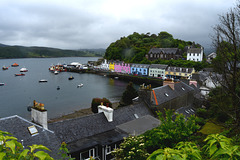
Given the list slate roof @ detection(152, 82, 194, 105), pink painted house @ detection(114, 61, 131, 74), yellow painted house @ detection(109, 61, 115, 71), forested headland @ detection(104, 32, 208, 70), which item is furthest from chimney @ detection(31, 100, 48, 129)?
yellow painted house @ detection(109, 61, 115, 71)

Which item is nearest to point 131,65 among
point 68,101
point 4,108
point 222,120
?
point 68,101

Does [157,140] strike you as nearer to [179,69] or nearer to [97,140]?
[97,140]

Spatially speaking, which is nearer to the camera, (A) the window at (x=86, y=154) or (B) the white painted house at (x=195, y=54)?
(A) the window at (x=86, y=154)

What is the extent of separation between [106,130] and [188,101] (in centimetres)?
2013

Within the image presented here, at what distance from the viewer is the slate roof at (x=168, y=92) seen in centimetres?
2578

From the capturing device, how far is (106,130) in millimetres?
16844

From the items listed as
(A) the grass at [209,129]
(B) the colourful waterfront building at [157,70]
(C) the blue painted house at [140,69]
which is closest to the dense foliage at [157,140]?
(A) the grass at [209,129]

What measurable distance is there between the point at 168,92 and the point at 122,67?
78.4 meters

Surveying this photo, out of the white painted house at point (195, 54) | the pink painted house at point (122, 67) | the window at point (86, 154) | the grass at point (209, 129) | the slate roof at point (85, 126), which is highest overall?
the white painted house at point (195, 54)

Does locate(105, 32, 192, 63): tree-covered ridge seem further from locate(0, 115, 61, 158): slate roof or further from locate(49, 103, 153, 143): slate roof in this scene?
locate(0, 115, 61, 158): slate roof

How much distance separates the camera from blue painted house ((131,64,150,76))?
3656 inches

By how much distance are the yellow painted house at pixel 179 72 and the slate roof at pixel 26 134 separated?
71008 millimetres

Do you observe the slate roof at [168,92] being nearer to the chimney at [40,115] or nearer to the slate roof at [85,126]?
the slate roof at [85,126]

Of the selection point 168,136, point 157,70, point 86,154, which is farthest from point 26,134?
point 157,70
